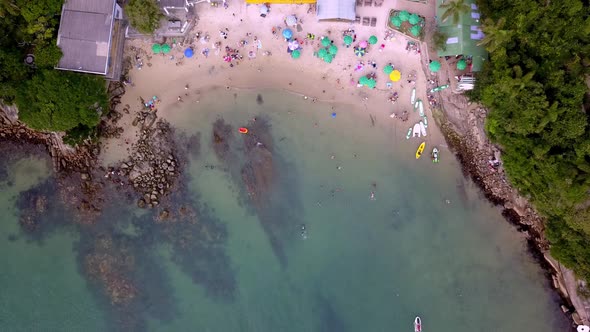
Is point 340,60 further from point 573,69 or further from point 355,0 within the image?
point 573,69

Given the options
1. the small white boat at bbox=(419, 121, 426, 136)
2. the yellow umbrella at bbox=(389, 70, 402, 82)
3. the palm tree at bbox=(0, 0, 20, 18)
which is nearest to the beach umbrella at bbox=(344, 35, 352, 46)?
the yellow umbrella at bbox=(389, 70, 402, 82)

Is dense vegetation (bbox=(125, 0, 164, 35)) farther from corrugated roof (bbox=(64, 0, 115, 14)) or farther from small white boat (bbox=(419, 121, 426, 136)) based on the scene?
small white boat (bbox=(419, 121, 426, 136))

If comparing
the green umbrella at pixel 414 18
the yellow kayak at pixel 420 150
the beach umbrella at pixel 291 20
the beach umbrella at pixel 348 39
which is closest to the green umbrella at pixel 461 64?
the green umbrella at pixel 414 18

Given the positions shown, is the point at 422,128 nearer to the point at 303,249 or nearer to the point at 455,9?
the point at 455,9

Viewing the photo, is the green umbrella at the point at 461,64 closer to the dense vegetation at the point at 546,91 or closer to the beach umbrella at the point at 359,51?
the dense vegetation at the point at 546,91

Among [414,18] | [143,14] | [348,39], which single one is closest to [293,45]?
[348,39]
